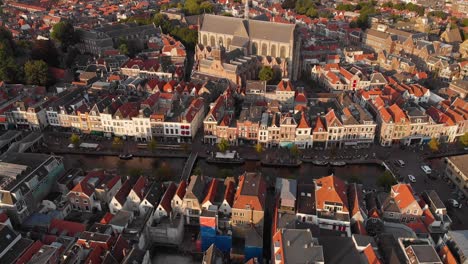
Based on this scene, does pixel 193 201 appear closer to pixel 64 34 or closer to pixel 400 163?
pixel 400 163

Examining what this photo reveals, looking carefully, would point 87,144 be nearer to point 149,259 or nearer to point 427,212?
point 149,259

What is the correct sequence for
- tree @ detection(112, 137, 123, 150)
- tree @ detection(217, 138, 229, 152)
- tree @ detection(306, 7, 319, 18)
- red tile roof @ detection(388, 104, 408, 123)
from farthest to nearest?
tree @ detection(306, 7, 319, 18) → red tile roof @ detection(388, 104, 408, 123) → tree @ detection(112, 137, 123, 150) → tree @ detection(217, 138, 229, 152)

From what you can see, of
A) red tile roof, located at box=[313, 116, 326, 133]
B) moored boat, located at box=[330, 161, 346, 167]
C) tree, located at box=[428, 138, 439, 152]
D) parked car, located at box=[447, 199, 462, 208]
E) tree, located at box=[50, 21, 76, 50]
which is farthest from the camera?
tree, located at box=[50, 21, 76, 50]

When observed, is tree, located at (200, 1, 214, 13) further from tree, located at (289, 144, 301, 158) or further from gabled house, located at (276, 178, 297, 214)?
gabled house, located at (276, 178, 297, 214)

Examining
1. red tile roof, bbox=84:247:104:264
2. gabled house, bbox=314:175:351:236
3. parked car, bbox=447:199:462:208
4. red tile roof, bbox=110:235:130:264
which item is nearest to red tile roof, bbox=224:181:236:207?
gabled house, bbox=314:175:351:236

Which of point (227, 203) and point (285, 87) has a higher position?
point (285, 87)

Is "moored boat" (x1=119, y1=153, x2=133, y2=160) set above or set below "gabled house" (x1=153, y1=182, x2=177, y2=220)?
below

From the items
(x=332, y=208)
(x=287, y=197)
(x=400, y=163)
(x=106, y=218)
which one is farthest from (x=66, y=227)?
(x=400, y=163)

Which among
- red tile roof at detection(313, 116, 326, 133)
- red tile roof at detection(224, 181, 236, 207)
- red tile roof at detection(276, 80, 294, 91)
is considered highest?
red tile roof at detection(276, 80, 294, 91)
